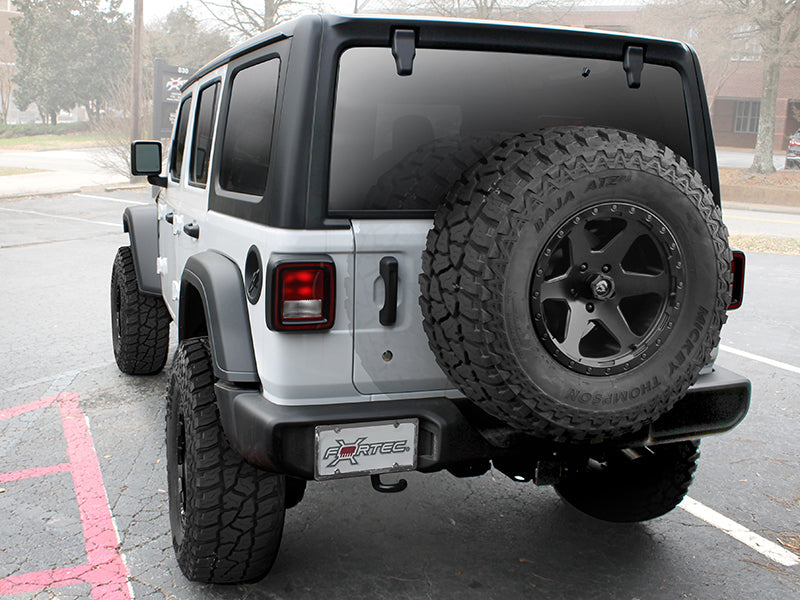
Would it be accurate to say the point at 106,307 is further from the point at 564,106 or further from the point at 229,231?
the point at 564,106

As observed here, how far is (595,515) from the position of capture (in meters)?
3.65

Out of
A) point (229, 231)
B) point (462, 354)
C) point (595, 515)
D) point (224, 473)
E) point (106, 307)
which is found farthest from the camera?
point (106, 307)

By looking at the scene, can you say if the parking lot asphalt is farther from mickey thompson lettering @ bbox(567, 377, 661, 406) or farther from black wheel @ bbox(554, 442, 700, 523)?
mickey thompson lettering @ bbox(567, 377, 661, 406)

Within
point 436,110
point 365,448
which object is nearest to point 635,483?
point 365,448

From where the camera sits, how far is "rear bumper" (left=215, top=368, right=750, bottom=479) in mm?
2508

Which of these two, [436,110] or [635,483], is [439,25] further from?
[635,483]

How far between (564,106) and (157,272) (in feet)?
10.0

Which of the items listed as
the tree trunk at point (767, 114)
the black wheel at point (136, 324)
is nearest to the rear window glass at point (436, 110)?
the black wheel at point (136, 324)

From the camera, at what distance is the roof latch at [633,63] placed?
284 cm

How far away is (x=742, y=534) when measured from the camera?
11.8ft

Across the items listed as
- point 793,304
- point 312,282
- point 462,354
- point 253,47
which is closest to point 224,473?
point 312,282

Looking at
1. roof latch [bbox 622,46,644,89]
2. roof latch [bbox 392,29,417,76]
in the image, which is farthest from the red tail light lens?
roof latch [bbox 622,46,644,89]

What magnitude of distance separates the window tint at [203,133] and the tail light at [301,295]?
1313mm

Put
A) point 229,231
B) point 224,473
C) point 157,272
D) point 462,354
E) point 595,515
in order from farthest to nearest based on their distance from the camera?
point 157,272, point 595,515, point 229,231, point 224,473, point 462,354
